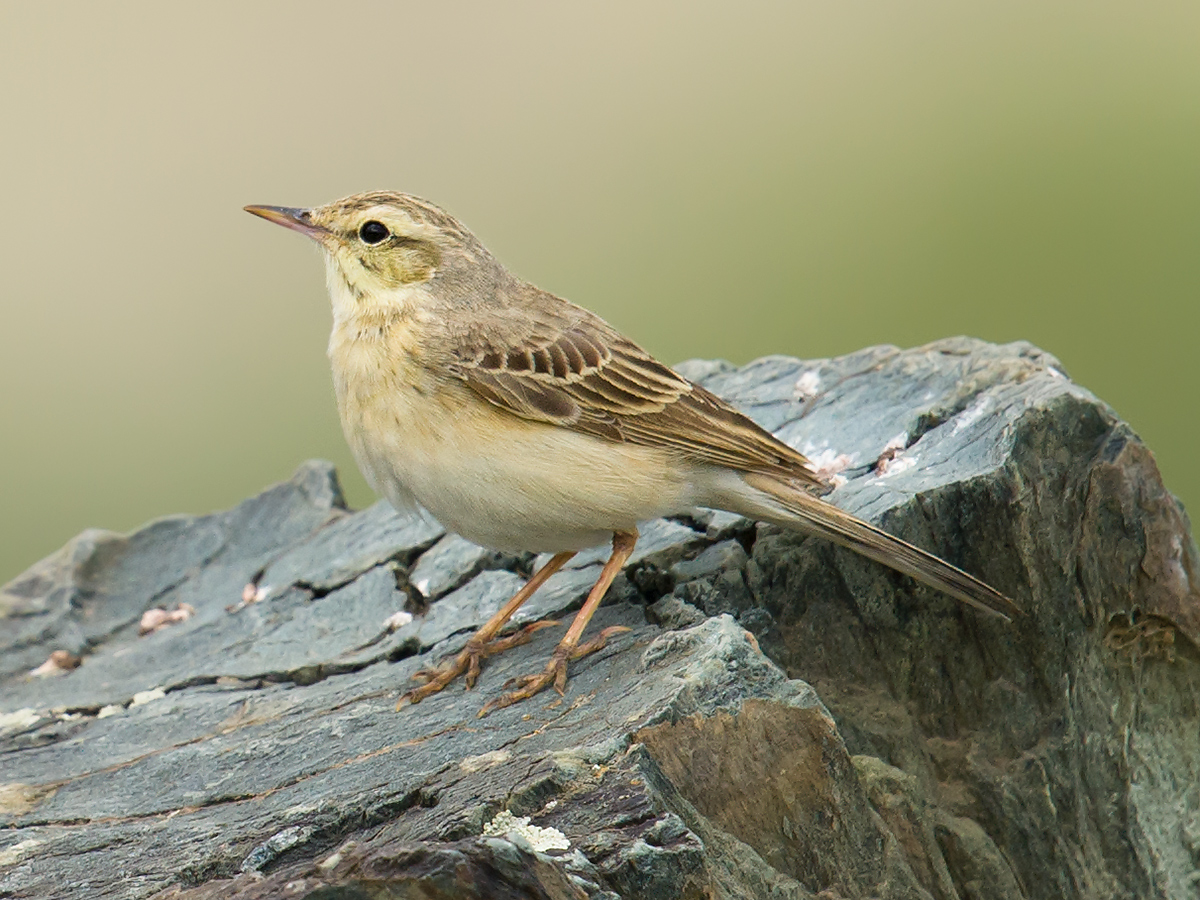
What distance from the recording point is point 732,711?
13.2 feet

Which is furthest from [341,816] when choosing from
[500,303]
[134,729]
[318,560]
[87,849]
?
[318,560]

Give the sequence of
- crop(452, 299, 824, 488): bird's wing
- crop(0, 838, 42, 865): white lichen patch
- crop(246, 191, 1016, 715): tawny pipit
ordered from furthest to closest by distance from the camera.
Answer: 1. crop(452, 299, 824, 488): bird's wing
2. crop(246, 191, 1016, 715): tawny pipit
3. crop(0, 838, 42, 865): white lichen patch

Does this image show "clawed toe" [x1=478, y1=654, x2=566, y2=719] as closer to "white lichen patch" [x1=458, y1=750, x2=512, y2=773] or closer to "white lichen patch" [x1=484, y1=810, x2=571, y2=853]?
"white lichen patch" [x1=458, y1=750, x2=512, y2=773]

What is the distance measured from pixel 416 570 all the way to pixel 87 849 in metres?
2.47

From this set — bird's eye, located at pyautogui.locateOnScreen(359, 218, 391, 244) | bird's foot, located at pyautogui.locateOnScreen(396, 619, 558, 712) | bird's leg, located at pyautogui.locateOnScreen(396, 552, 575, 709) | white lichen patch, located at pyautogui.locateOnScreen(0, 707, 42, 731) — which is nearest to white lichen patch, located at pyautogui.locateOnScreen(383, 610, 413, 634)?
bird's leg, located at pyautogui.locateOnScreen(396, 552, 575, 709)

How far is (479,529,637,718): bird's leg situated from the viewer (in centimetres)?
474

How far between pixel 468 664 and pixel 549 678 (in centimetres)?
59

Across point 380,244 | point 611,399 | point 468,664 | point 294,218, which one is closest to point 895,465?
point 611,399

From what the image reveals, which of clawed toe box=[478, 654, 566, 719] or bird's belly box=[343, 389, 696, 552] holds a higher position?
bird's belly box=[343, 389, 696, 552]

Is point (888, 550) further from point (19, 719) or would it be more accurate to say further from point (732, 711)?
point (19, 719)

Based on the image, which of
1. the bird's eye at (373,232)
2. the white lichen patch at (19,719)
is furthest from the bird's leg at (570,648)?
the white lichen patch at (19,719)

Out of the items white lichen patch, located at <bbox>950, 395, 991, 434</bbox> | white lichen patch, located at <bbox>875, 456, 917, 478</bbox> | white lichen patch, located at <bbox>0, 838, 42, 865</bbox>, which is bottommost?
white lichen patch, located at <bbox>0, 838, 42, 865</bbox>

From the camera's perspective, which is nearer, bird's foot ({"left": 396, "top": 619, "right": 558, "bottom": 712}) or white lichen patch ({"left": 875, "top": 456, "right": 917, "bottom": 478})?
bird's foot ({"left": 396, "top": 619, "right": 558, "bottom": 712})

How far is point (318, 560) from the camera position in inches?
281
